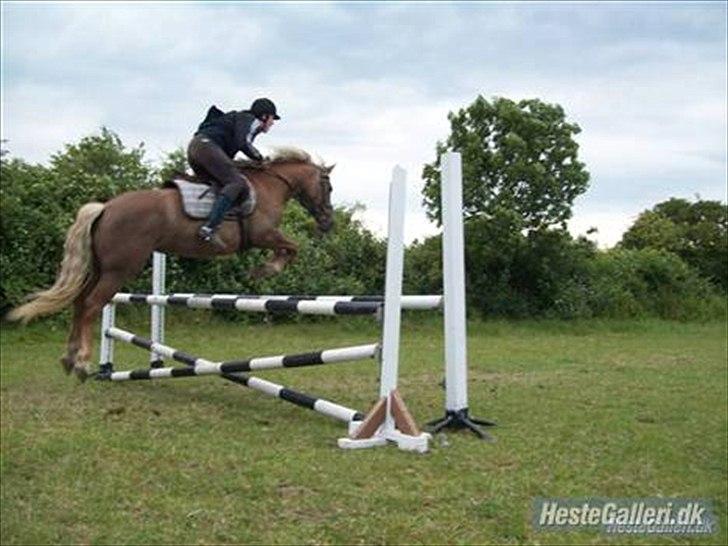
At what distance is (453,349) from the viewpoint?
14.7 ft

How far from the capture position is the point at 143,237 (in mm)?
4438

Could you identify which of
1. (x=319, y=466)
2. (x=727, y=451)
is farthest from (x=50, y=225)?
(x=727, y=451)

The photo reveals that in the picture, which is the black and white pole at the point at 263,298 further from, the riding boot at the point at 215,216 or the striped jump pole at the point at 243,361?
the riding boot at the point at 215,216

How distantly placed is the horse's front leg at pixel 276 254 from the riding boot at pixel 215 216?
0.30 m

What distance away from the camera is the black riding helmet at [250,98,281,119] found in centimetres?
419

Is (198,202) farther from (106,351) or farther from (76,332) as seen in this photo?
(106,351)

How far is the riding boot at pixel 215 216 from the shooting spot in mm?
4305

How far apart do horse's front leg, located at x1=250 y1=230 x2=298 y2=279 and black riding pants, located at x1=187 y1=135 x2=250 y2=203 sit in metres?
0.27

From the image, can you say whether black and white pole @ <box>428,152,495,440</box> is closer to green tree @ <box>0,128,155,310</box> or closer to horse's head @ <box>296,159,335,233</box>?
horse's head @ <box>296,159,335,233</box>

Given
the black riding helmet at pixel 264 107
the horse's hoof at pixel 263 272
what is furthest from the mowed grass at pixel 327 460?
the black riding helmet at pixel 264 107

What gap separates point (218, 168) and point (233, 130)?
210 millimetres

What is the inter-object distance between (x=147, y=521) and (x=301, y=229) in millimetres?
9043

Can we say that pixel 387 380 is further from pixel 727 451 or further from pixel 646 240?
pixel 646 240

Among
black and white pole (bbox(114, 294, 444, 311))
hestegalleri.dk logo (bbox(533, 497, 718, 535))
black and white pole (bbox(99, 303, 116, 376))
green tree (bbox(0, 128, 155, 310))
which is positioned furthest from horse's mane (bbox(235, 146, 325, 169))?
green tree (bbox(0, 128, 155, 310))
